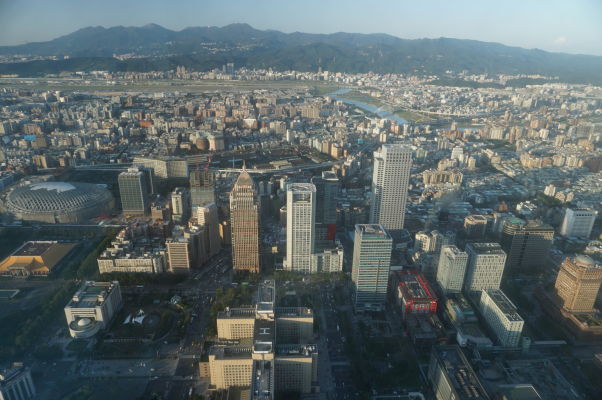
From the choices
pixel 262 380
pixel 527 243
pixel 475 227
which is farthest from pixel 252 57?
pixel 262 380

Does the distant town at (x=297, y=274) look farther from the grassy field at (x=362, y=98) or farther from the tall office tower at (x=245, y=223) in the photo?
the grassy field at (x=362, y=98)

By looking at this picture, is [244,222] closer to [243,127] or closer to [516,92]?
[243,127]

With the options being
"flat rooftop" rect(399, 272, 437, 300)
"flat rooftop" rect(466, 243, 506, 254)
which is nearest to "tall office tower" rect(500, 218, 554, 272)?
"flat rooftop" rect(466, 243, 506, 254)

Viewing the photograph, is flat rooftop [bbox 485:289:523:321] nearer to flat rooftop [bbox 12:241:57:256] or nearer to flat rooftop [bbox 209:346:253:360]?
flat rooftop [bbox 209:346:253:360]

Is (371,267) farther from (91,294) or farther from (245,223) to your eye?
(91,294)

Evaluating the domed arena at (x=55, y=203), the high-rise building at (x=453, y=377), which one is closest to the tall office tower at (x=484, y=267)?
the high-rise building at (x=453, y=377)

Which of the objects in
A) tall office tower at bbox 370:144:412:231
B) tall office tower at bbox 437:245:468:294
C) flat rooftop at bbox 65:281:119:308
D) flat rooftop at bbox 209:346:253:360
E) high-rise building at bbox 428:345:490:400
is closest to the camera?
high-rise building at bbox 428:345:490:400

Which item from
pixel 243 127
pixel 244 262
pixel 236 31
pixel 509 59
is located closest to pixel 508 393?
pixel 244 262
